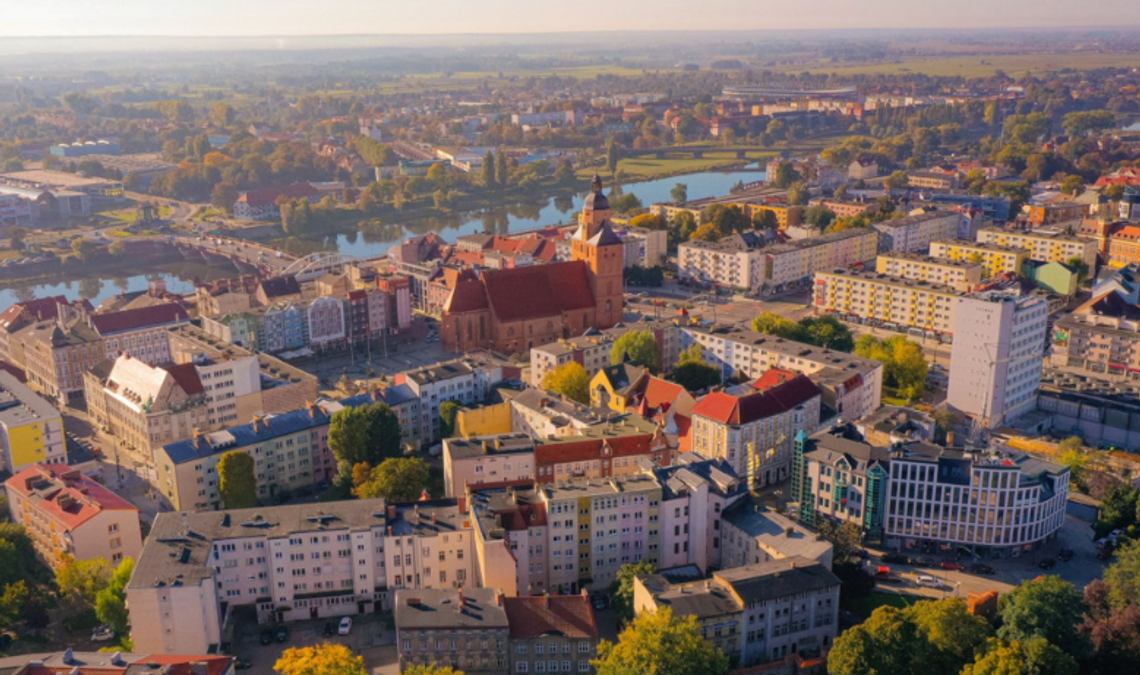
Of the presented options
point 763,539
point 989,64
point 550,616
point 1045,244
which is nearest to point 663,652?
point 550,616

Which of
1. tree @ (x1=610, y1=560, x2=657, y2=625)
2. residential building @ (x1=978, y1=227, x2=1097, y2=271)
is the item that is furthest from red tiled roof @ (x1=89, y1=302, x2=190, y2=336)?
residential building @ (x1=978, y1=227, x2=1097, y2=271)

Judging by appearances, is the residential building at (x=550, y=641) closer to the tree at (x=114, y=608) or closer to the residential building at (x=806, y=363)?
the tree at (x=114, y=608)

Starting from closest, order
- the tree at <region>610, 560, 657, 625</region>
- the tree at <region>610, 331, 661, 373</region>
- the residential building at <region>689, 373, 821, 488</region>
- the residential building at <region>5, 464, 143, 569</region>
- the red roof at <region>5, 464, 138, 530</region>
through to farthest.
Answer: the tree at <region>610, 560, 657, 625</region> < the residential building at <region>5, 464, 143, 569</region> < the red roof at <region>5, 464, 138, 530</region> < the residential building at <region>689, 373, 821, 488</region> < the tree at <region>610, 331, 661, 373</region>

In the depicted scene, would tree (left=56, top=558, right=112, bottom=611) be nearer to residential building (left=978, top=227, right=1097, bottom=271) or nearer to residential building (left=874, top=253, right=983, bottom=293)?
residential building (left=874, top=253, right=983, bottom=293)

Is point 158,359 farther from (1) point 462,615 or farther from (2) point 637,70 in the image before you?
(2) point 637,70

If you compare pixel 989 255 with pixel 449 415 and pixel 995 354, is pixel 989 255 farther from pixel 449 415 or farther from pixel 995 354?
pixel 449 415

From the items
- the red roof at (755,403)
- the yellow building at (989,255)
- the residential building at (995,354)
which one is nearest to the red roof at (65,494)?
the red roof at (755,403)
